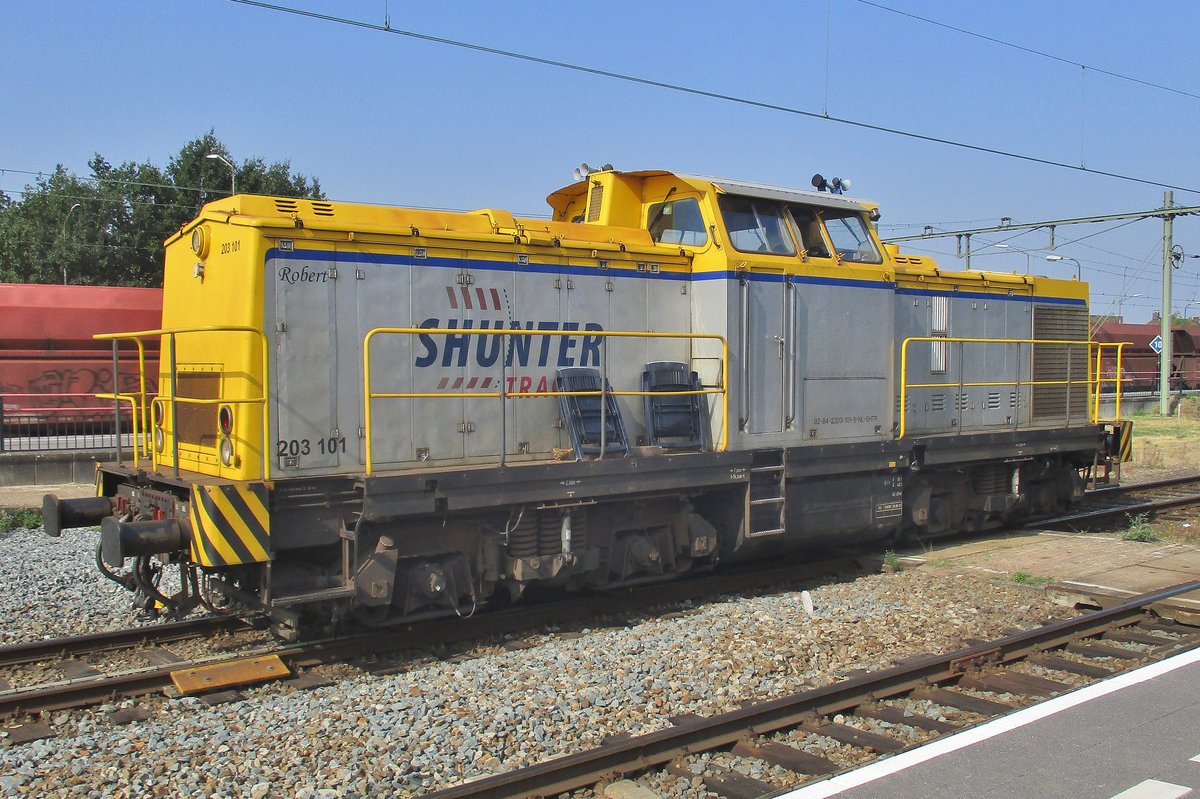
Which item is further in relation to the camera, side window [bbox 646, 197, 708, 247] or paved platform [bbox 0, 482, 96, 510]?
paved platform [bbox 0, 482, 96, 510]

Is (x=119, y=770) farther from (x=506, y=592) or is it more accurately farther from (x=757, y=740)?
(x=506, y=592)

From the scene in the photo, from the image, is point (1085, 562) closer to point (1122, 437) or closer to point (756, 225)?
point (1122, 437)

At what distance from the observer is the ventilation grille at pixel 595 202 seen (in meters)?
8.77

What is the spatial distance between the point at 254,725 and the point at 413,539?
1834mm

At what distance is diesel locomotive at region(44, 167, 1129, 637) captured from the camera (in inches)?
253

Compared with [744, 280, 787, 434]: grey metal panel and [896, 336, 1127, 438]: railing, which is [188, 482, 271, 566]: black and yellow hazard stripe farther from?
[896, 336, 1127, 438]: railing

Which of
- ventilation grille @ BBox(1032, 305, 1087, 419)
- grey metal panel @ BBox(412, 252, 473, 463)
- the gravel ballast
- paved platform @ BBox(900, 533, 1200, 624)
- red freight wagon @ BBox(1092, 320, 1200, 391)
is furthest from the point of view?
red freight wagon @ BBox(1092, 320, 1200, 391)

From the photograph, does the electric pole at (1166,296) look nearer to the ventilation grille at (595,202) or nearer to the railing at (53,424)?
the ventilation grille at (595,202)

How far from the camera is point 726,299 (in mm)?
8211

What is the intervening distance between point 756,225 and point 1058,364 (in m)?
5.58

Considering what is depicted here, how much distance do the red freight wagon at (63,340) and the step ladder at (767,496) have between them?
1240 cm

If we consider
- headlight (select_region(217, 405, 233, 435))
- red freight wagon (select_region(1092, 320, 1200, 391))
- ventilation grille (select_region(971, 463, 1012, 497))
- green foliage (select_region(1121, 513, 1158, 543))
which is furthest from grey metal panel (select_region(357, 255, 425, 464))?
red freight wagon (select_region(1092, 320, 1200, 391))

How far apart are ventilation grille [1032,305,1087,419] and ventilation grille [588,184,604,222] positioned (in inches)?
240

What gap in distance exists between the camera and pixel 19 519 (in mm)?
11719
